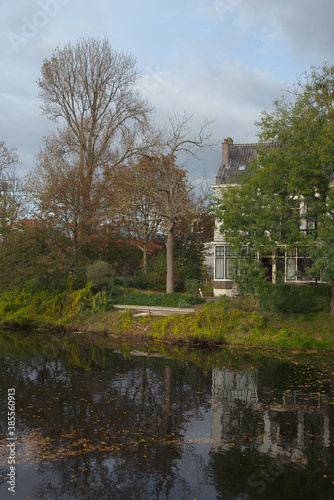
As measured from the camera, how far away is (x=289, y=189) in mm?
17188

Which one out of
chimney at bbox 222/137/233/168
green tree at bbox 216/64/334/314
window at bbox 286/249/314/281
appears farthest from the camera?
chimney at bbox 222/137/233/168

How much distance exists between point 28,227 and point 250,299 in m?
12.5

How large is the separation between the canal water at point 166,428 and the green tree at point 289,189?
189 inches

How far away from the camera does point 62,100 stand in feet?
110

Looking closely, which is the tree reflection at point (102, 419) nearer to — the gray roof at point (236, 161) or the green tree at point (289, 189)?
the green tree at point (289, 189)

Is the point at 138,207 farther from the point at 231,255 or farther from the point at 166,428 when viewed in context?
the point at 166,428

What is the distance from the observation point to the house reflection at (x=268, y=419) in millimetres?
7945

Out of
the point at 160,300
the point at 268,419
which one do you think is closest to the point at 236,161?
the point at 160,300

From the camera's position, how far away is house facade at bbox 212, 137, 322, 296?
23742 millimetres

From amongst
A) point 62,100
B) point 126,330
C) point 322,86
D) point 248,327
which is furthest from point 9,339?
point 62,100

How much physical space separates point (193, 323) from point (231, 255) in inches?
324

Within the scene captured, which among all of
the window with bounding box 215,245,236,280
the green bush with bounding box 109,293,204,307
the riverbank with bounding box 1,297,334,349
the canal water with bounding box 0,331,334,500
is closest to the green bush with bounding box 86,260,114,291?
the green bush with bounding box 109,293,204,307

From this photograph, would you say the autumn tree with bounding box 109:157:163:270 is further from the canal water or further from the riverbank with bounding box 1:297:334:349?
the canal water

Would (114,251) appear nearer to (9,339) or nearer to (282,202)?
(9,339)
